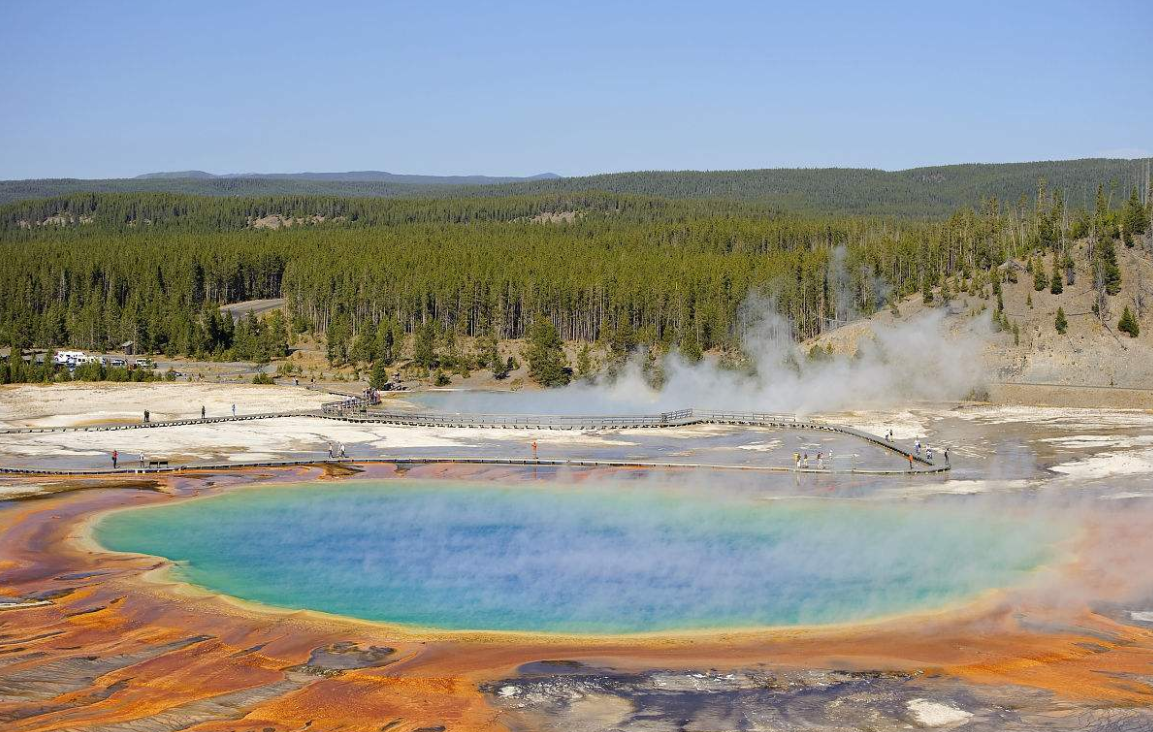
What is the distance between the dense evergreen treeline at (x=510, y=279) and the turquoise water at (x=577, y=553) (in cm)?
4433

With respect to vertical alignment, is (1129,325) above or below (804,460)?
above

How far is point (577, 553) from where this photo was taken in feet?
116

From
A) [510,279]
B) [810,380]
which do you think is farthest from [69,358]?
[810,380]

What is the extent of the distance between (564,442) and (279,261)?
3304 inches

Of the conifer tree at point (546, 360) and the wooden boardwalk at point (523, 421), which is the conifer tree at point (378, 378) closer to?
Result: the conifer tree at point (546, 360)

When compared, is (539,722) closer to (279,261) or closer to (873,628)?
(873,628)

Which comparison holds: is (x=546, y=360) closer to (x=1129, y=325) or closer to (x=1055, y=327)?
(x=1055, y=327)

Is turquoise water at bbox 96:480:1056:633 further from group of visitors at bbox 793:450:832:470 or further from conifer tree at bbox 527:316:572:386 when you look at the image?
conifer tree at bbox 527:316:572:386

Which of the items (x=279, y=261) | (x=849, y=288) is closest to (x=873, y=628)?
(x=849, y=288)

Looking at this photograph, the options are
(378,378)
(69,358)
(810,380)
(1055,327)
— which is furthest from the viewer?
(69,358)

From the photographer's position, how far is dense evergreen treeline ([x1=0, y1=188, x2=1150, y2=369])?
Result: 9438cm

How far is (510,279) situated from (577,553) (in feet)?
235

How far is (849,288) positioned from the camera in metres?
98.2

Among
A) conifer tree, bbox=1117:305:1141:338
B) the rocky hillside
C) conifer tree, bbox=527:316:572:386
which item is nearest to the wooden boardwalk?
the rocky hillside
